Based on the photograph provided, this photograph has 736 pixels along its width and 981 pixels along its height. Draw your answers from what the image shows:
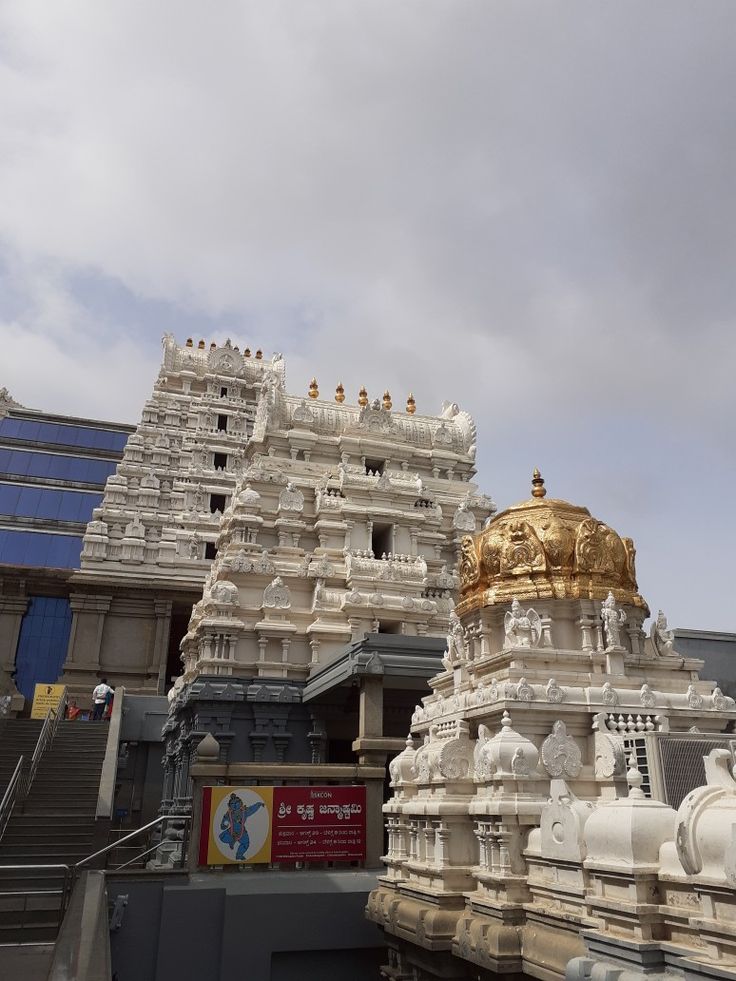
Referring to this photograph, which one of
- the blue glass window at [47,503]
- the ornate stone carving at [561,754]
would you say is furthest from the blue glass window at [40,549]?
the ornate stone carving at [561,754]

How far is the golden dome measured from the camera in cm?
1434

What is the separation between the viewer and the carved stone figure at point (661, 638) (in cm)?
1430

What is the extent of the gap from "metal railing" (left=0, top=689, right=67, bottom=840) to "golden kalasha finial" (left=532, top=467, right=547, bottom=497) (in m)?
14.5

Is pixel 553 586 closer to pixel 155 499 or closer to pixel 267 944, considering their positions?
pixel 267 944

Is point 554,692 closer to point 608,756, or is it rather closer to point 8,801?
point 608,756

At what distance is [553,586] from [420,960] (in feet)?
21.6

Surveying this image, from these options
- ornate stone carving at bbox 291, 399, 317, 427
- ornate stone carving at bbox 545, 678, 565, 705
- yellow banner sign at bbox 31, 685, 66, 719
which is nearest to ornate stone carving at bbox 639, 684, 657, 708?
ornate stone carving at bbox 545, 678, 565, 705

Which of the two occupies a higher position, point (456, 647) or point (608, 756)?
point (456, 647)

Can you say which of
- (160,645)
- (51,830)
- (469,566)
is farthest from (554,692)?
(160,645)

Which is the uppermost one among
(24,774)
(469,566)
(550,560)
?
(469,566)

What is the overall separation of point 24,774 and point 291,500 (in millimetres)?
12203

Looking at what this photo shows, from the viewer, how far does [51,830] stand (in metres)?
19.4

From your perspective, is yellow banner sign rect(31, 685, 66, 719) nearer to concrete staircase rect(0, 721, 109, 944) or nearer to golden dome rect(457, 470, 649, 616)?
concrete staircase rect(0, 721, 109, 944)

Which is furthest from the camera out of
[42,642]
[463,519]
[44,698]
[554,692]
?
[42,642]
